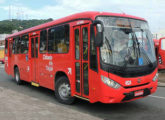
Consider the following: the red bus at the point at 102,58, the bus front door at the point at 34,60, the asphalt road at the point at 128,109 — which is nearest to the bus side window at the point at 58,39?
the red bus at the point at 102,58

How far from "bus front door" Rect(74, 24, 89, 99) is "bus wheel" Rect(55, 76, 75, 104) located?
1.94 feet

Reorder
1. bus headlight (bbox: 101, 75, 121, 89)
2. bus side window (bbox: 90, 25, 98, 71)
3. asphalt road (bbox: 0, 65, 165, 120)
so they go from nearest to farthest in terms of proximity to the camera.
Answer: bus headlight (bbox: 101, 75, 121, 89), bus side window (bbox: 90, 25, 98, 71), asphalt road (bbox: 0, 65, 165, 120)

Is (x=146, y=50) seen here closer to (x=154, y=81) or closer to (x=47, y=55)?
(x=154, y=81)

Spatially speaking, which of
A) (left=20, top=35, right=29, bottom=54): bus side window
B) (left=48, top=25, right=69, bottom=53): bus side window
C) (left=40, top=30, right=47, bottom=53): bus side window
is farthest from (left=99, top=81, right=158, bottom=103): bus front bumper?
(left=20, top=35, right=29, bottom=54): bus side window

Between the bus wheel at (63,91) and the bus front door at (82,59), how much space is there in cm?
59

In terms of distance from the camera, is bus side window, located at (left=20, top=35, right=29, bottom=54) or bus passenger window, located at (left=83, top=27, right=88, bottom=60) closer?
bus passenger window, located at (left=83, top=27, right=88, bottom=60)

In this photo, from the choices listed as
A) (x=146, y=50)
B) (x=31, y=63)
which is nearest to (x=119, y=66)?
(x=146, y=50)

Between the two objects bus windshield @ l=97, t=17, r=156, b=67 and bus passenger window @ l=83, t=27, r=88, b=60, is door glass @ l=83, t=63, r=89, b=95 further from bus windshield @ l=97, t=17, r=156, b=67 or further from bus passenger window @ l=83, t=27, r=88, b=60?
bus windshield @ l=97, t=17, r=156, b=67

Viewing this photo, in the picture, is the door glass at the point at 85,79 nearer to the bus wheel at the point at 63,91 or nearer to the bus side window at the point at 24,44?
the bus wheel at the point at 63,91

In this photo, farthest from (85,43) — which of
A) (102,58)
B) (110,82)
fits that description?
(110,82)

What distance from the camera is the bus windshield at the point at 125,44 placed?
5391mm

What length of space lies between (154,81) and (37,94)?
4979 mm

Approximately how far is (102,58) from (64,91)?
2.29 metres

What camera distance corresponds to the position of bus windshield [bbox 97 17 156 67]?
5.39 metres
